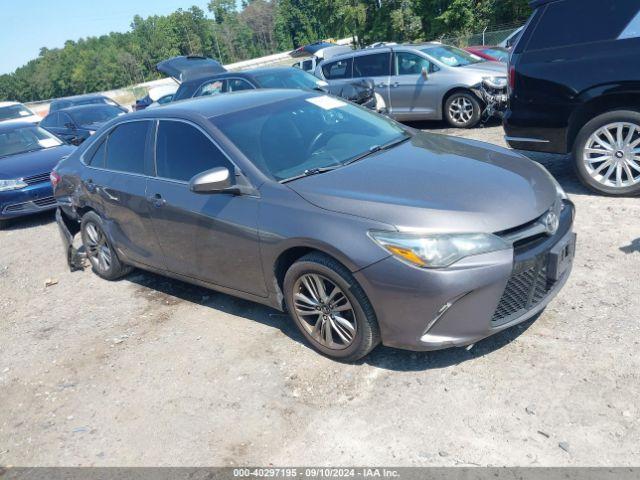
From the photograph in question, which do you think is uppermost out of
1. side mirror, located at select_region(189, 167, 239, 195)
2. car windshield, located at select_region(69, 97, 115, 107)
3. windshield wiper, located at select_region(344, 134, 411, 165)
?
side mirror, located at select_region(189, 167, 239, 195)

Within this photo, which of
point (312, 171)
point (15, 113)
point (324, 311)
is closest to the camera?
point (324, 311)

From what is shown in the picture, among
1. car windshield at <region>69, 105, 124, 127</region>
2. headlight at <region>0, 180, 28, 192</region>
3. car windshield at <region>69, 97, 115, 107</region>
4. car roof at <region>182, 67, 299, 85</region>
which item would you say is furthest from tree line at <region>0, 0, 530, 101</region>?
headlight at <region>0, 180, 28, 192</region>

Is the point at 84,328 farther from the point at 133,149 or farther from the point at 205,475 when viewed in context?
the point at 205,475

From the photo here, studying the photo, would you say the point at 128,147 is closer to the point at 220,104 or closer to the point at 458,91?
the point at 220,104

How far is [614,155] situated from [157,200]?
431cm

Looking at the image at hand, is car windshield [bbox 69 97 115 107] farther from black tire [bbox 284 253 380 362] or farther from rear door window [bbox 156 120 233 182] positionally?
black tire [bbox 284 253 380 362]

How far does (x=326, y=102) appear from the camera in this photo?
185 inches

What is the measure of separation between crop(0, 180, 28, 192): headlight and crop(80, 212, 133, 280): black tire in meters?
3.25

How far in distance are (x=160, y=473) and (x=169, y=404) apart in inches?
24.2

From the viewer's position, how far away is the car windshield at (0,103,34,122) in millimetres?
18688

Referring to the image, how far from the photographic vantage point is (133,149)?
16.0 ft

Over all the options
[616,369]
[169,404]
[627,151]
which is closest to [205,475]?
[169,404]

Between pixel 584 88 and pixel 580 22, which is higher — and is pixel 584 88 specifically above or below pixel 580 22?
below

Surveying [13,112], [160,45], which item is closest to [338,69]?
[13,112]
